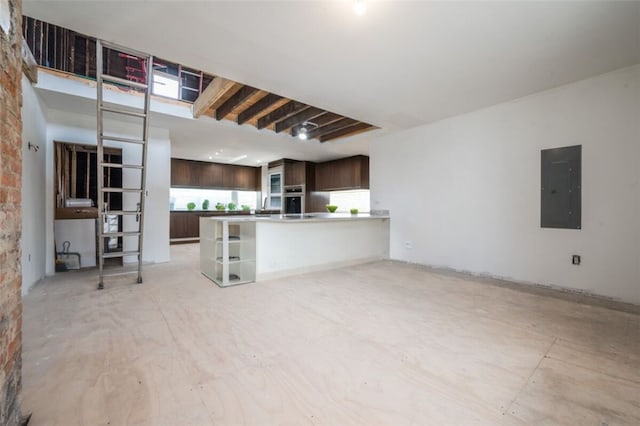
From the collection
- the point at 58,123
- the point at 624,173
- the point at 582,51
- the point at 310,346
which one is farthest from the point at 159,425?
the point at 58,123

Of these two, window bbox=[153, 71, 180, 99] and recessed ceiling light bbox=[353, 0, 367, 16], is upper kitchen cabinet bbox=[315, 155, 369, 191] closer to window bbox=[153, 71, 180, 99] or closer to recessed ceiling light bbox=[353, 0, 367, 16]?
window bbox=[153, 71, 180, 99]

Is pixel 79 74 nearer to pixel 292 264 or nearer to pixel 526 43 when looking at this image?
pixel 292 264

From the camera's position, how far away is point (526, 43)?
2.31 metres

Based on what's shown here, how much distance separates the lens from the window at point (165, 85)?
4.01 meters

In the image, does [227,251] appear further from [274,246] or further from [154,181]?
[154,181]

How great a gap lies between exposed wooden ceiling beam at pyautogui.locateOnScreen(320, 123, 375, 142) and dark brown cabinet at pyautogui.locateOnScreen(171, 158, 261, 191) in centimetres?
402

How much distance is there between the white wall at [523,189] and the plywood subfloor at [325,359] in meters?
0.64

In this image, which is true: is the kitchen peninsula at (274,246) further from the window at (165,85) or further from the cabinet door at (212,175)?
the cabinet door at (212,175)

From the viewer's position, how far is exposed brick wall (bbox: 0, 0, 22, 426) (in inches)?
39.4

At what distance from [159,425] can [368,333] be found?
140cm

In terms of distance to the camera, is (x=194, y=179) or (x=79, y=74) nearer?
(x=79, y=74)

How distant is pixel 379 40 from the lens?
7.57ft

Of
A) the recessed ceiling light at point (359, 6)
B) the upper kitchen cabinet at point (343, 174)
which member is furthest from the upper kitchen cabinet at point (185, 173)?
the recessed ceiling light at point (359, 6)

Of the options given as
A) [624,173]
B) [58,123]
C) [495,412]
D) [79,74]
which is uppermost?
[79,74]
